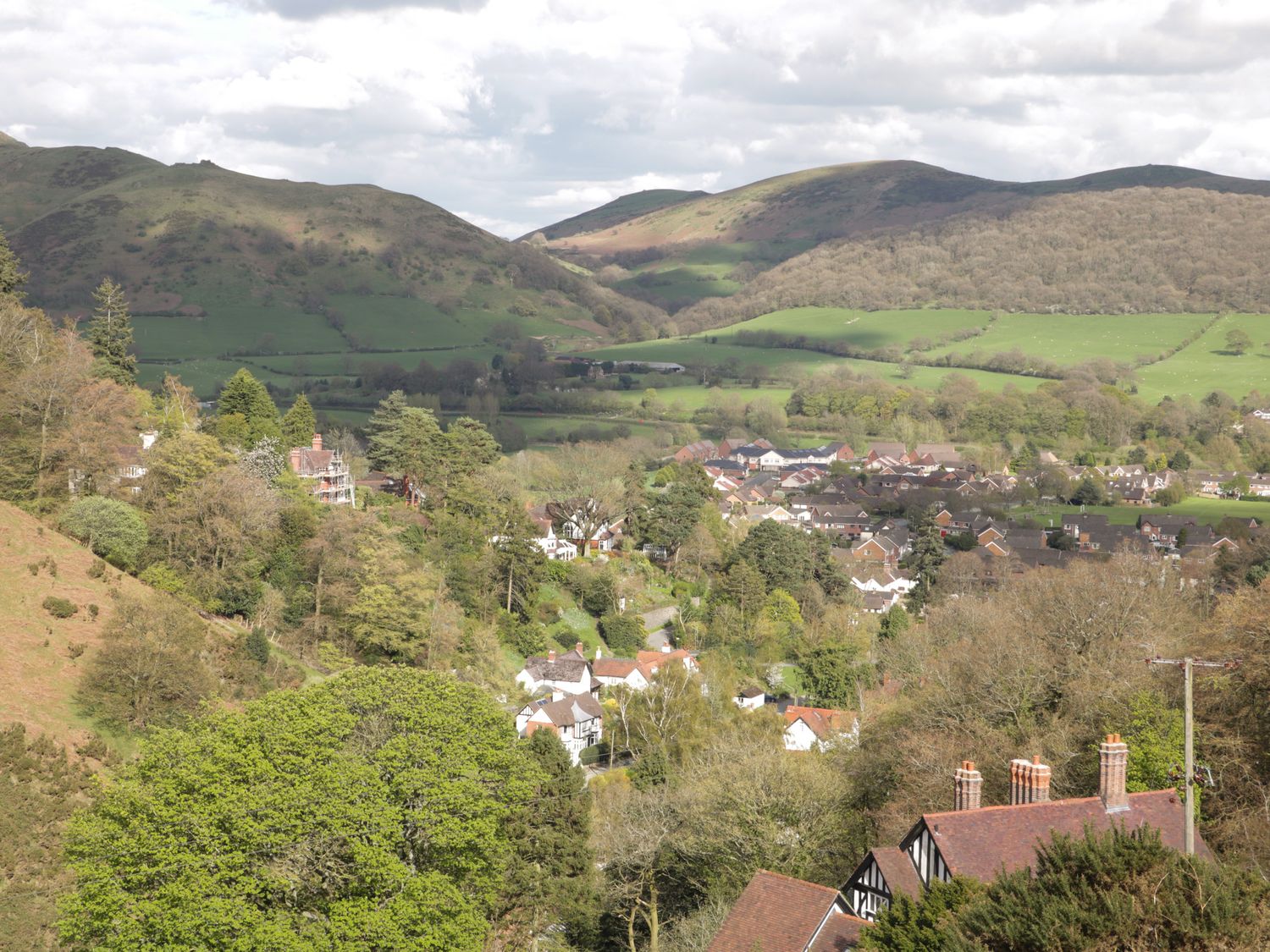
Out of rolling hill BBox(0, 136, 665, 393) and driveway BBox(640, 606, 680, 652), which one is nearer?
driveway BBox(640, 606, 680, 652)

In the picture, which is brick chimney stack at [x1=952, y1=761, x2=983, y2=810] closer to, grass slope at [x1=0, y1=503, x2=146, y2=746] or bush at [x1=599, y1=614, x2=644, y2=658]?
grass slope at [x1=0, y1=503, x2=146, y2=746]

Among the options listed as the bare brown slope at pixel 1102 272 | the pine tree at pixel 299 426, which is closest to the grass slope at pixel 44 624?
the pine tree at pixel 299 426

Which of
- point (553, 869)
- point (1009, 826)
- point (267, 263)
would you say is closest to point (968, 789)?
point (1009, 826)

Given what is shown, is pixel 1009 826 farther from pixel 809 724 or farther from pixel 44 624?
A: pixel 809 724

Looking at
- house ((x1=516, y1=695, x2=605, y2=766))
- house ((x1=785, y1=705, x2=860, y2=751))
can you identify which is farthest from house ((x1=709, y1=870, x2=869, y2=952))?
house ((x1=516, y1=695, x2=605, y2=766))

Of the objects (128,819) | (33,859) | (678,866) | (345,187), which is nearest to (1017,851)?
(678,866)

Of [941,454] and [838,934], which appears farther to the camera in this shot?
[941,454]

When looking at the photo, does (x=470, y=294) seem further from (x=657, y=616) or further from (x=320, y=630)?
(x=320, y=630)
